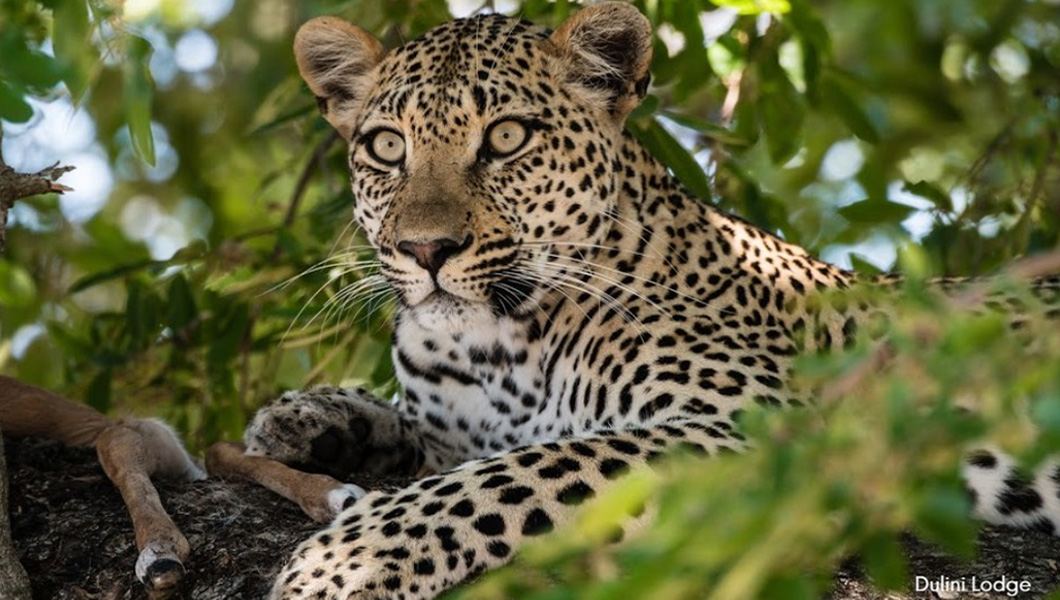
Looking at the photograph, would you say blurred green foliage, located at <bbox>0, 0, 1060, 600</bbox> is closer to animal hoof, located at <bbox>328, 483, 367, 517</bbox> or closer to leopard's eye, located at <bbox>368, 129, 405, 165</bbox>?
leopard's eye, located at <bbox>368, 129, 405, 165</bbox>

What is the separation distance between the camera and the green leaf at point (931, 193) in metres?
9.29

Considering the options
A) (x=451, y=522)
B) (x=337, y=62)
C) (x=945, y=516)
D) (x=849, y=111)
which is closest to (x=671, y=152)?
(x=849, y=111)

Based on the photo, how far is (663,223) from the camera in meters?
7.75

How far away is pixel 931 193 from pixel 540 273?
114 inches

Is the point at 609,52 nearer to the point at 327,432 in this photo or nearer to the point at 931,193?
the point at 327,432

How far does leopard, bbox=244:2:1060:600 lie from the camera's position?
705 cm

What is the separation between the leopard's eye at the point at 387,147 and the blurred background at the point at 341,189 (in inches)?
14.4

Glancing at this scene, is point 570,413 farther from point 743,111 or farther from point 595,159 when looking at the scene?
point 743,111

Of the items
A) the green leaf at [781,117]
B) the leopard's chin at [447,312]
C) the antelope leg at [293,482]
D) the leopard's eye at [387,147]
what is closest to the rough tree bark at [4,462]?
the antelope leg at [293,482]

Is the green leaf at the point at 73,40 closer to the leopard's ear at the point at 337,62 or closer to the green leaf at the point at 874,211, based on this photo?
the leopard's ear at the point at 337,62

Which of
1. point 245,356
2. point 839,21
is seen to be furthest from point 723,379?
point 839,21

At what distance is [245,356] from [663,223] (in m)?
2.90

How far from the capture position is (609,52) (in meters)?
7.64

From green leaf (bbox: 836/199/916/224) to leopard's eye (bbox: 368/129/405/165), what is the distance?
2695 mm
